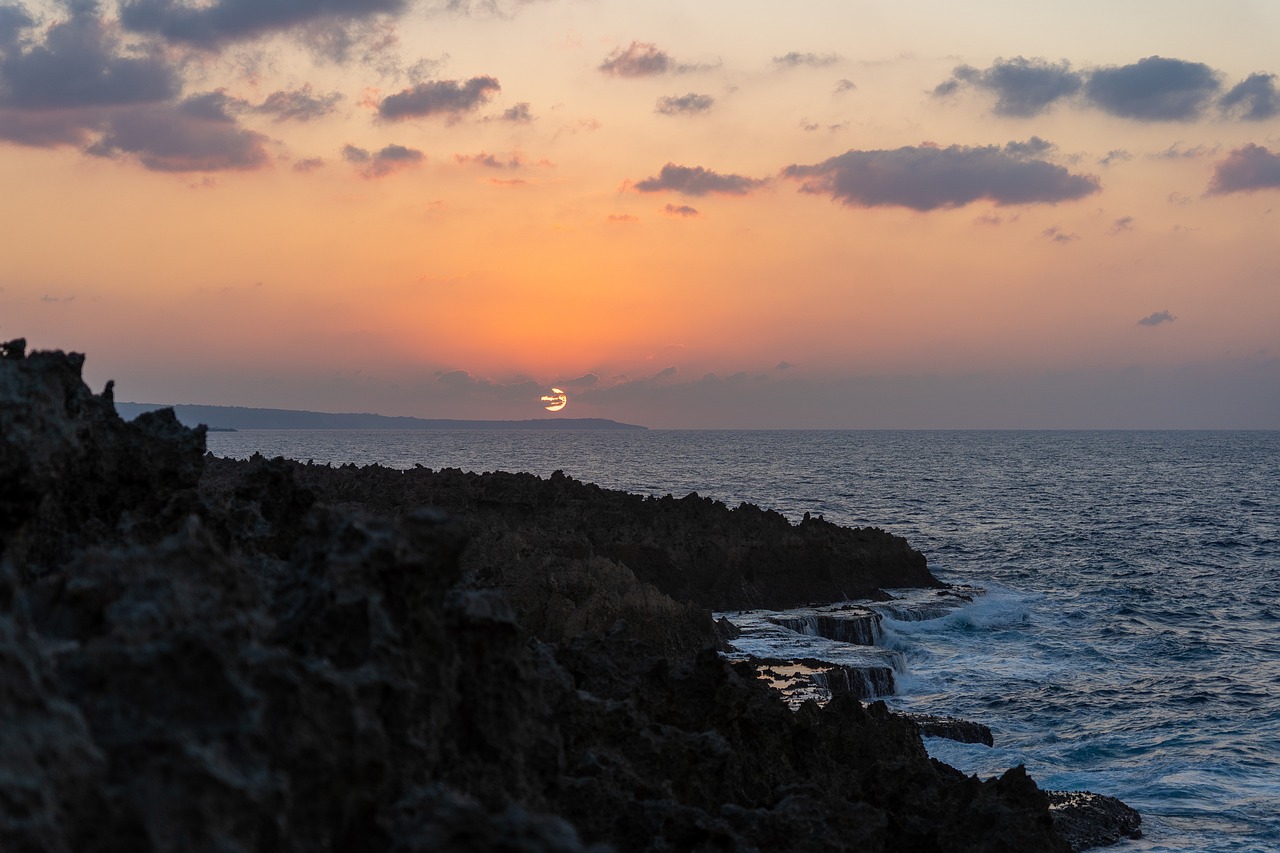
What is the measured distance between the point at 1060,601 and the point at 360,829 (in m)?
47.3

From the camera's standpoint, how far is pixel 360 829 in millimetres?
5758

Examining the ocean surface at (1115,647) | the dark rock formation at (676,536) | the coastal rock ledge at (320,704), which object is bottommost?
the ocean surface at (1115,647)

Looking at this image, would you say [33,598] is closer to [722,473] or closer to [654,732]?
[654,732]

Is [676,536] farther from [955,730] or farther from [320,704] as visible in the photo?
[320,704]

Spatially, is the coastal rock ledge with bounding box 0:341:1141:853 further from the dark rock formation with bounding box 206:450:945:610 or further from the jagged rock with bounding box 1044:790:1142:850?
the dark rock formation with bounding box 206:450:945:610

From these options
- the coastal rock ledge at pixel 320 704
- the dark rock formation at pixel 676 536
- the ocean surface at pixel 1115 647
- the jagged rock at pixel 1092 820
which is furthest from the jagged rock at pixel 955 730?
the dark rock formation at pixel 676 536

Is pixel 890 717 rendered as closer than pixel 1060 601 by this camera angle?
Yes

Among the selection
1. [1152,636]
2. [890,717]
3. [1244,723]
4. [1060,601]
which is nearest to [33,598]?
[890,717]

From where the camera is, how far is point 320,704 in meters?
5.68


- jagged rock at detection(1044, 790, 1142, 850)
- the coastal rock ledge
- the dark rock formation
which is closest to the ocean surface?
jagged rock at detection(1044, 790, 1142, 850)

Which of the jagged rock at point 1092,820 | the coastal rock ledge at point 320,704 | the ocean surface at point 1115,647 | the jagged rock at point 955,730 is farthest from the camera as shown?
the jagged rock at point 955,730

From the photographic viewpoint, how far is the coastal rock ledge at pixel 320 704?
4816 millimetres

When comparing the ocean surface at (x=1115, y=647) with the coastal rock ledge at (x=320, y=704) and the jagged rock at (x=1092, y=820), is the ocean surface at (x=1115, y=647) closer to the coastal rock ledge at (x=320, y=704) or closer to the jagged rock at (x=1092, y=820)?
the jagged rock at (x=1092, y=820)

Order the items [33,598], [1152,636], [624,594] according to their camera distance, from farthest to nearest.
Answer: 1. [1152,636]
2. [624,594]
3. [33,598]
